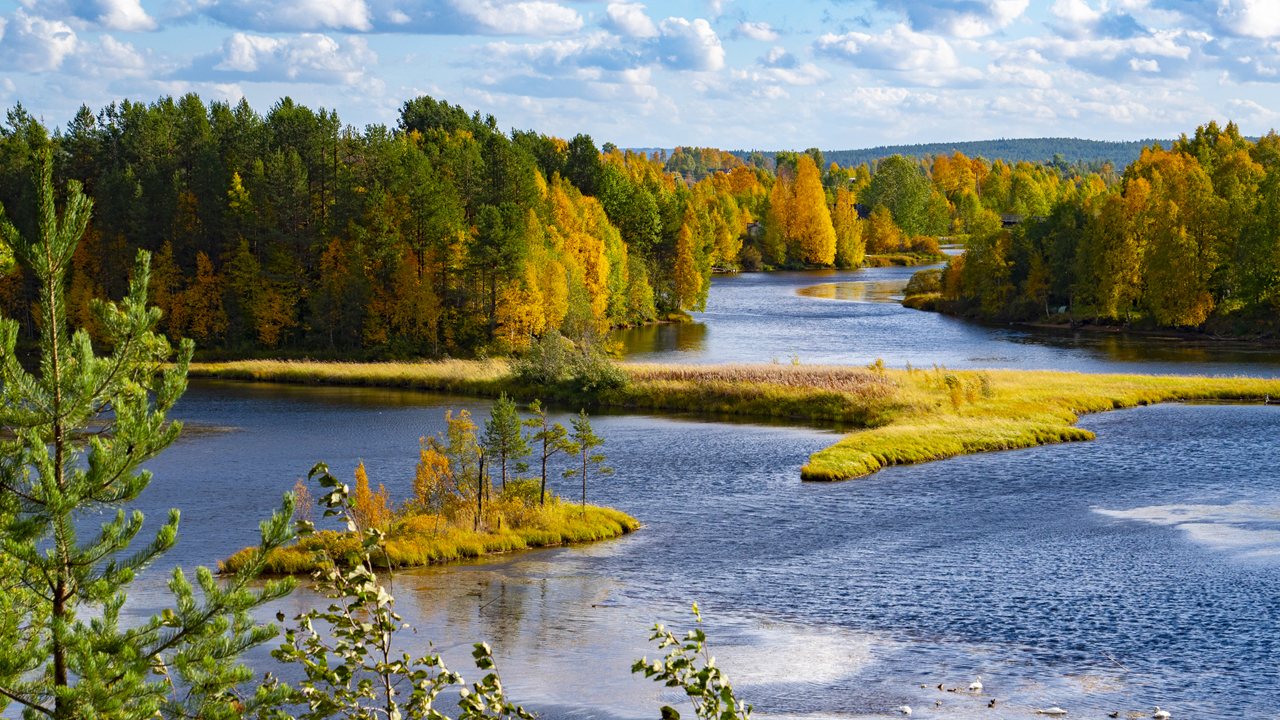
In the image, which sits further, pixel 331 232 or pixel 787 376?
pixel 331 232

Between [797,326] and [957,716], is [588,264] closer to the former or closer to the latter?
[797,326]

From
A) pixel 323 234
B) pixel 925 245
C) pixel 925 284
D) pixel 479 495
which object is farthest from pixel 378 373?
pixel 925 245

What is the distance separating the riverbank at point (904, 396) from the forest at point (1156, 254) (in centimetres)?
2851

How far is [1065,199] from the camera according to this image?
3777 inches

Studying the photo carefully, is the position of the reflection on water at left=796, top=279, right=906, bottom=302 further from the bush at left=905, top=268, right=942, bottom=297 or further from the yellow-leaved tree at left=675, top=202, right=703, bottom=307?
the yellow-leaved tree at left=675, top=202, right=703, bottom=307

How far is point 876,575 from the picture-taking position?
80.4ft

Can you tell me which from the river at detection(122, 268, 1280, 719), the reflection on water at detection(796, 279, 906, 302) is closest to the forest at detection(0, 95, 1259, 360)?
the reflection on water at detection(796, 279, 906, 302)

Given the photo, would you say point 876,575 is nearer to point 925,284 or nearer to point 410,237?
point 410,237

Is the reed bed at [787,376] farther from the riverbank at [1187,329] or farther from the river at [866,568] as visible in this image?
the riverbank at [1187,329]

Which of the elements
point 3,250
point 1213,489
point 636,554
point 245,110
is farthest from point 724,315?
point 3,250

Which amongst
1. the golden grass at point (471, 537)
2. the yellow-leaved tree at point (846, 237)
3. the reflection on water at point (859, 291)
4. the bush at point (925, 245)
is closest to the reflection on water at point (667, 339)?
the reflection on water at point (859, 291)

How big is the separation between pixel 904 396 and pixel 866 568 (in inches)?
931

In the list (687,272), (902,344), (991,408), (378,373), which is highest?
(687,272)

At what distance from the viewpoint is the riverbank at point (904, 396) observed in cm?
4122
